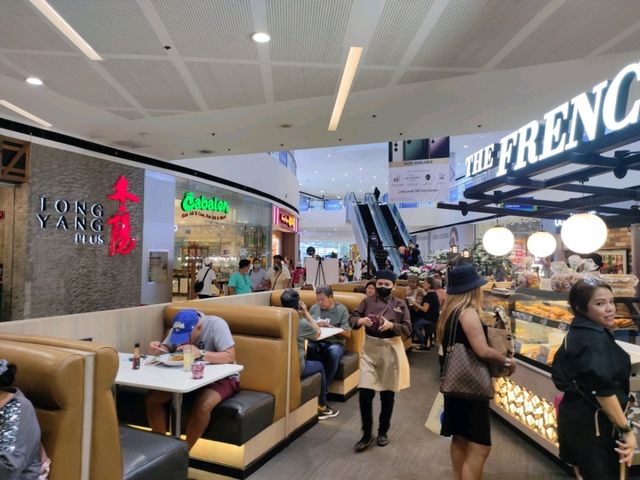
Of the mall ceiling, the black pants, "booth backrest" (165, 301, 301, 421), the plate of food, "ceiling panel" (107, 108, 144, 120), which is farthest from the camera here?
"ceiling panel" (107, 108, 144, 120)

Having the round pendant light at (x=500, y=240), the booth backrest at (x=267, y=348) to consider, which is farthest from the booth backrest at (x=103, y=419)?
the round pendant light at (x=500, y=240)

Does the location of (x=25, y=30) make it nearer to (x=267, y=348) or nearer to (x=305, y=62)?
(x=305, y=62)

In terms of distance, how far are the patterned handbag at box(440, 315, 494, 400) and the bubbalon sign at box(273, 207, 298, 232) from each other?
474 inches

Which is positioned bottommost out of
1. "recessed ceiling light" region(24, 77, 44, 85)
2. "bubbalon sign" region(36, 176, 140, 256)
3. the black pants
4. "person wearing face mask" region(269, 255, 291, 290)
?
the black pants

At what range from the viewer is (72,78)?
16.3 ft

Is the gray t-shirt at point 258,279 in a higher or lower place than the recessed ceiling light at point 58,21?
lower

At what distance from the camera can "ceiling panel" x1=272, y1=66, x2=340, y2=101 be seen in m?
4.79

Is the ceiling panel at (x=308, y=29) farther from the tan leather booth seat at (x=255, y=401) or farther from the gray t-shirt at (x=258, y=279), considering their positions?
the gray t-shirt at (x=258, y=279)

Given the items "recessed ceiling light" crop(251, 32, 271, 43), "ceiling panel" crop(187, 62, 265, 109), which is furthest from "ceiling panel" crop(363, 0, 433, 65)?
"ceiling panel" crop(187, 62, 265, 109)

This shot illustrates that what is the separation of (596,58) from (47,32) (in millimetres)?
5503

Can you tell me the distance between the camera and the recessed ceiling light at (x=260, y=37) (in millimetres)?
4047

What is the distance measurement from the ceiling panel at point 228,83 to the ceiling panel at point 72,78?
1131mm

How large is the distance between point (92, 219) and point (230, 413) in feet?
17.9

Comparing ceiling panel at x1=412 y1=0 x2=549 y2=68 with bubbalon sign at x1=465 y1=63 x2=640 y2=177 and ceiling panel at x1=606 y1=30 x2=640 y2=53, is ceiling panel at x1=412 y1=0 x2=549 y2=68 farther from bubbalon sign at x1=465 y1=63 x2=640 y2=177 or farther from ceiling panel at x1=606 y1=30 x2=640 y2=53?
ceiling panel at x1=606 y1=30 x2=640 y2=53
